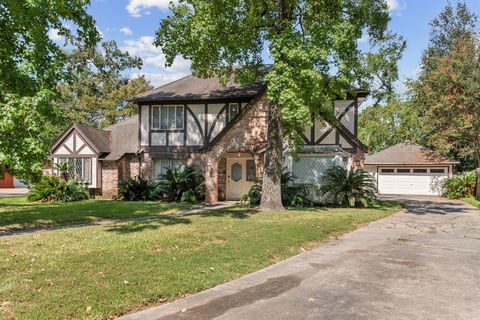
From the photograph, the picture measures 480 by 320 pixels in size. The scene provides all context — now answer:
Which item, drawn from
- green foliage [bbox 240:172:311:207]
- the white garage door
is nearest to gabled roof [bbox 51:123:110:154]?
green foliage [bbox 240:172:311:207]

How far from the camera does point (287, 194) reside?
1803cm

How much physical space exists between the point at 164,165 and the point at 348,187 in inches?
395

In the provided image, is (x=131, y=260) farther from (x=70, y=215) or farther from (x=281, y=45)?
(x=281, y=45)

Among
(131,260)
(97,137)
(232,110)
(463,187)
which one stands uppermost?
(232,110)

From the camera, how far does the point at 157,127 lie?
22359 mm

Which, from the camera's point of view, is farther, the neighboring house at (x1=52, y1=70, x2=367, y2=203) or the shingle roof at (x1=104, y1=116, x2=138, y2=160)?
the shingle roof at (x1=104, y1=116, x2=138, y2=160)

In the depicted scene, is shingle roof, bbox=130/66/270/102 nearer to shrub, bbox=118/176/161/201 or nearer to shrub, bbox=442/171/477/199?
shrub, bbox=118/176/161/201

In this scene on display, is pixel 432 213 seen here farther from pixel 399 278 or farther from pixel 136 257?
pixel 136 257

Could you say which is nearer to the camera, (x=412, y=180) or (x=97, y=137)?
(x=97, y=137)

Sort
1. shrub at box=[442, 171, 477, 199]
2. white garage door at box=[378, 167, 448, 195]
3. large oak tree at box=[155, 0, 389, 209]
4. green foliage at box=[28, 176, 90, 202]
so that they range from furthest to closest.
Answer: white garage door at box=[378, 167, 448, 195], shrub at box=[442, 171, 477, 199], green foliage at box=[28, 176, 90, 202], large oak tree at box=[155, 0, 389, 209]

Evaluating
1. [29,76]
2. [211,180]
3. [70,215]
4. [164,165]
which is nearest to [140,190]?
[164,165]

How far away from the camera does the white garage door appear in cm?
3066

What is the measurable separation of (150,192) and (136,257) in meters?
14.0

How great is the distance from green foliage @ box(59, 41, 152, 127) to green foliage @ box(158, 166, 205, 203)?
2170 cm
